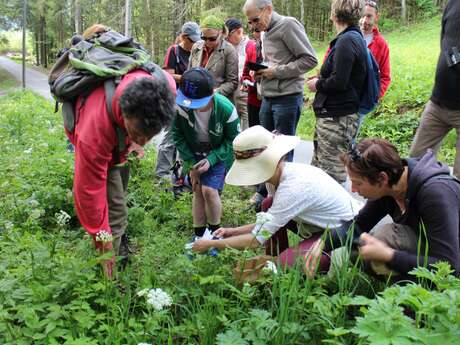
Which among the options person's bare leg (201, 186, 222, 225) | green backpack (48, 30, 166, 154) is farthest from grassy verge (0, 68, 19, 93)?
green backpack (48, 30, 166, 154)

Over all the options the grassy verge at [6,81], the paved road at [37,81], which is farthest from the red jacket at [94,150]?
the grassy verge at [6,81]

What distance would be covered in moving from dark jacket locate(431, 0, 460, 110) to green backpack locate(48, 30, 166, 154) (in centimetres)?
220

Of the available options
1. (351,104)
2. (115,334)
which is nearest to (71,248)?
(115,334)

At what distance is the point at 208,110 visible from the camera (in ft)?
12.6

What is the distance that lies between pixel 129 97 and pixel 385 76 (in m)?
3.58

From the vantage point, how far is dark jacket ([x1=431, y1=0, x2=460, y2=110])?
3.49 meters

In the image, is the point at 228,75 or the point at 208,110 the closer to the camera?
the point at 208,110

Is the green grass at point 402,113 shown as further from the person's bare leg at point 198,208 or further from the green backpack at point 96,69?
the green backpack at point 96,69

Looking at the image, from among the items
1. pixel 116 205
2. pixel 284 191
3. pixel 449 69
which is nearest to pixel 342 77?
pixel 449 69

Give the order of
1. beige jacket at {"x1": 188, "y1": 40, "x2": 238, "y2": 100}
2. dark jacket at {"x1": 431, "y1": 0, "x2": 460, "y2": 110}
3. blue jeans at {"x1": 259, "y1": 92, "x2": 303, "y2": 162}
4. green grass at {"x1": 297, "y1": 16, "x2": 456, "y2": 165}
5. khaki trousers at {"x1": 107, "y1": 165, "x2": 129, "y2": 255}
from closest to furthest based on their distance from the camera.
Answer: khaki trousers at {"x1": 107, "y1": 165, "x2": 129, "y2": 255}, dark jacket at {"x1": 431, "y1": 0, "x2": 460, "y2": 110}, blue jeans at {"x1": 259, "y1": 92, "x2": 303, "y2": 162}, beige jacket at {"x1": 188, "y1": 40, "x2": 238, "y2": 100}, green grass at {"x1": 297, "y1": 16, "x2": 456, "y2": 165}

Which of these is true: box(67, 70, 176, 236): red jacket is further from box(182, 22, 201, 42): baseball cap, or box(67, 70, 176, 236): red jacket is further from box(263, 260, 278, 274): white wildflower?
box(182, 22, 201, 42): baseball cap

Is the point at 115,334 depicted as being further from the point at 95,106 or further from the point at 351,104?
the point at 351,104

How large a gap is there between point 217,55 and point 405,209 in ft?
10.8

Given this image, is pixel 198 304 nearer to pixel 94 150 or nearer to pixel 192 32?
pixel 94 150
